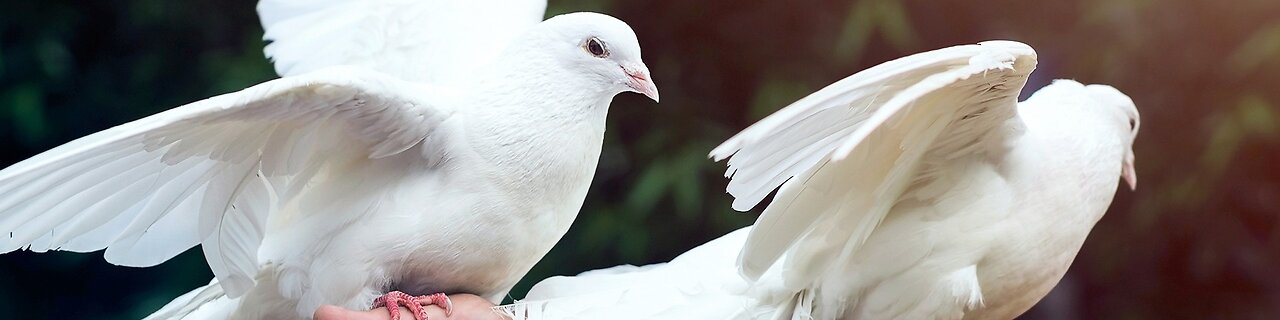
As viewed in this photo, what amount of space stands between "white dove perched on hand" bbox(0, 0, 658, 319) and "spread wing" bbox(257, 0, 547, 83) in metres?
0.20

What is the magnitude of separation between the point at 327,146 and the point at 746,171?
0.39 meters

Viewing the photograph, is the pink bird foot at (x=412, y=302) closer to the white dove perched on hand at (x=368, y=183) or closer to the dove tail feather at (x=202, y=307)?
the white dove perched on hand at (x=368, y=183)

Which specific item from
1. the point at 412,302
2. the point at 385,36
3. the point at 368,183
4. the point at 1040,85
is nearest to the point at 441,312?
the point at 412,302

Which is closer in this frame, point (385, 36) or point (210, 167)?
point (210, 167)

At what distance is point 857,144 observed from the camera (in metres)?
0.68

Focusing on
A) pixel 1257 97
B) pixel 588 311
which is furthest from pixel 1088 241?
pixel 588 311

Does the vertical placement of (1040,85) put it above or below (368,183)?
below

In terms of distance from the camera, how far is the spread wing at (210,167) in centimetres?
80

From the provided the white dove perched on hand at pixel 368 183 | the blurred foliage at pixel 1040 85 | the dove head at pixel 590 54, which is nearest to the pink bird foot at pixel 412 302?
the white dove perched on hand at pixel 368 183

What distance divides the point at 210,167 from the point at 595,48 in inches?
13.7

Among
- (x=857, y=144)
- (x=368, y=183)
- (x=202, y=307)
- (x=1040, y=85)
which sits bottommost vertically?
(x=1040, y=85)

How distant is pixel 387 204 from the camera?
100 centimetres

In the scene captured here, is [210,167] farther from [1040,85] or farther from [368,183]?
[1040,85]

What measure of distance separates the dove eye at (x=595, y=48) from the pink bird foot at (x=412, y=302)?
26 cm
